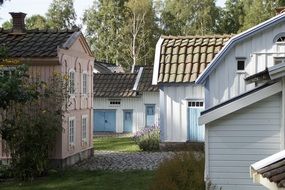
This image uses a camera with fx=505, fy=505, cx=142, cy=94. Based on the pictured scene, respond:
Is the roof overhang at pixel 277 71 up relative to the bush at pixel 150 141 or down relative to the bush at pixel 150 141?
up

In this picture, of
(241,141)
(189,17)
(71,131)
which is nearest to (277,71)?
(241,141)

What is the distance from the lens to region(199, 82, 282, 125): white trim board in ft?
32.3

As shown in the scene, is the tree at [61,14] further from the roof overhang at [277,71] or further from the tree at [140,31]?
the roof overhang at [277,71]

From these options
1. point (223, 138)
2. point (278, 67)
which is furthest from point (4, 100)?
point (278, 67)

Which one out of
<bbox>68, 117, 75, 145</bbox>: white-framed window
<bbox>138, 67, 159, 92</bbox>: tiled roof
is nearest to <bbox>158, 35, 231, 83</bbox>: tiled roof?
<bbox>68, 117, 75, 145</bbox>: white-framed window

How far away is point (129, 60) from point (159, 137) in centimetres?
3486

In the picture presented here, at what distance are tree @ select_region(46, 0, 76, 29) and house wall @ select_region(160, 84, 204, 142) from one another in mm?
41267

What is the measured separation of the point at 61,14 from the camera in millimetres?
62625

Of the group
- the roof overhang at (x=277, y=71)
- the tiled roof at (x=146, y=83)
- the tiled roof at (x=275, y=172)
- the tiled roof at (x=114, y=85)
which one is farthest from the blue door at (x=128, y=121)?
the tiled roof at (x=275, y=172)

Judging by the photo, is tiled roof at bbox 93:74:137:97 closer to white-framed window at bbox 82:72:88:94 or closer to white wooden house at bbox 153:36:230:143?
white wooden house at bbox 153:36:230:143

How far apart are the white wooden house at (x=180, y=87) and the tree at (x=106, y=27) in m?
33.1

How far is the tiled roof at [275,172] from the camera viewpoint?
5520 millimetres

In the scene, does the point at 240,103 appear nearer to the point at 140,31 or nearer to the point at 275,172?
the point at 275,172

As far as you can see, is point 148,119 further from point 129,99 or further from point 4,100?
point 4,100
